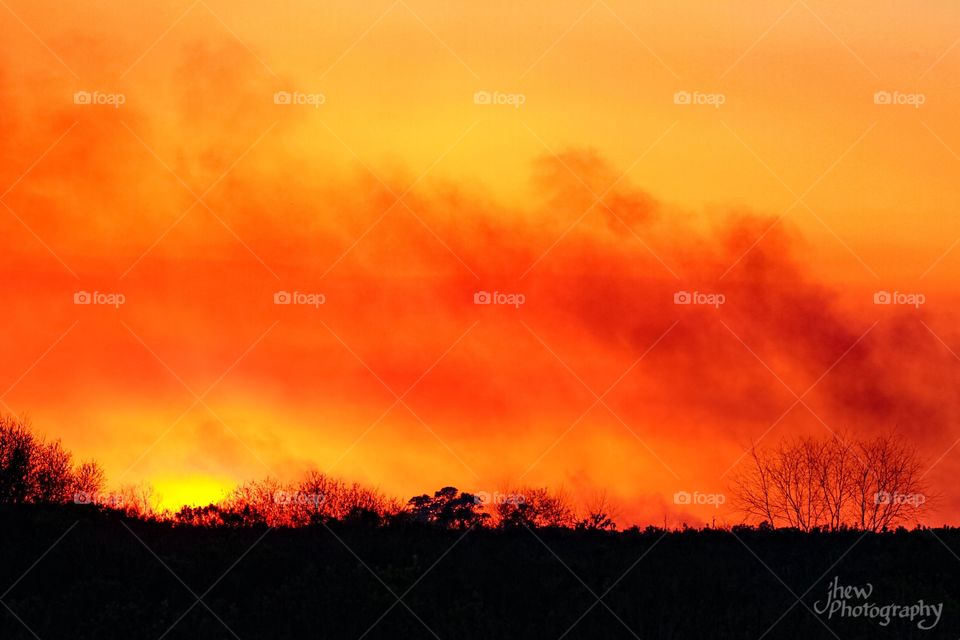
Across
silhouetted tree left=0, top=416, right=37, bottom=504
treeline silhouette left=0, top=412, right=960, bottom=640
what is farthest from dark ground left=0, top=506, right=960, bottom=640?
silhouetted tree left=0, top=416, right=37, bottom=504

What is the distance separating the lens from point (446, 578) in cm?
2606

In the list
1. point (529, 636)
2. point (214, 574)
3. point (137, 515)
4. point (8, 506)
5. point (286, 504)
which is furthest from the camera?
point (286, 504)

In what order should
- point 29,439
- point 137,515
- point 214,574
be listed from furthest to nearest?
point 29,439
point 137,515
point 214,574

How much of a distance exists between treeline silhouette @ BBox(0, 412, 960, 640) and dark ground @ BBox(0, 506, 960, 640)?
0.17 ft

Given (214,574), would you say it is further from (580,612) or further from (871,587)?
(871,587)

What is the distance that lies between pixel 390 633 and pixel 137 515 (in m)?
16.3

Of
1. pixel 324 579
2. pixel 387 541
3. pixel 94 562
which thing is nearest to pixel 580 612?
pixel 324 579

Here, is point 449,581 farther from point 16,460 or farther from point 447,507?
point 16,460

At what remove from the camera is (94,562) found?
28.1 metres

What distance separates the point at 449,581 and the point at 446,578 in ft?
0.45

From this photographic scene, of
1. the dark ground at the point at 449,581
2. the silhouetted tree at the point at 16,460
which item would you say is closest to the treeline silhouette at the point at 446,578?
the dark ground at the point at 449,581

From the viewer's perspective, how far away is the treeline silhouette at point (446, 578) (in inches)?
909


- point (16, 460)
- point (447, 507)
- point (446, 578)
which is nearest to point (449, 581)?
point (446, 578)

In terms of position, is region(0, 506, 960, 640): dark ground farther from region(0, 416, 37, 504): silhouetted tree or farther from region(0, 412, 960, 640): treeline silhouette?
region(0, 416, 37, 504): silhouetted tree
